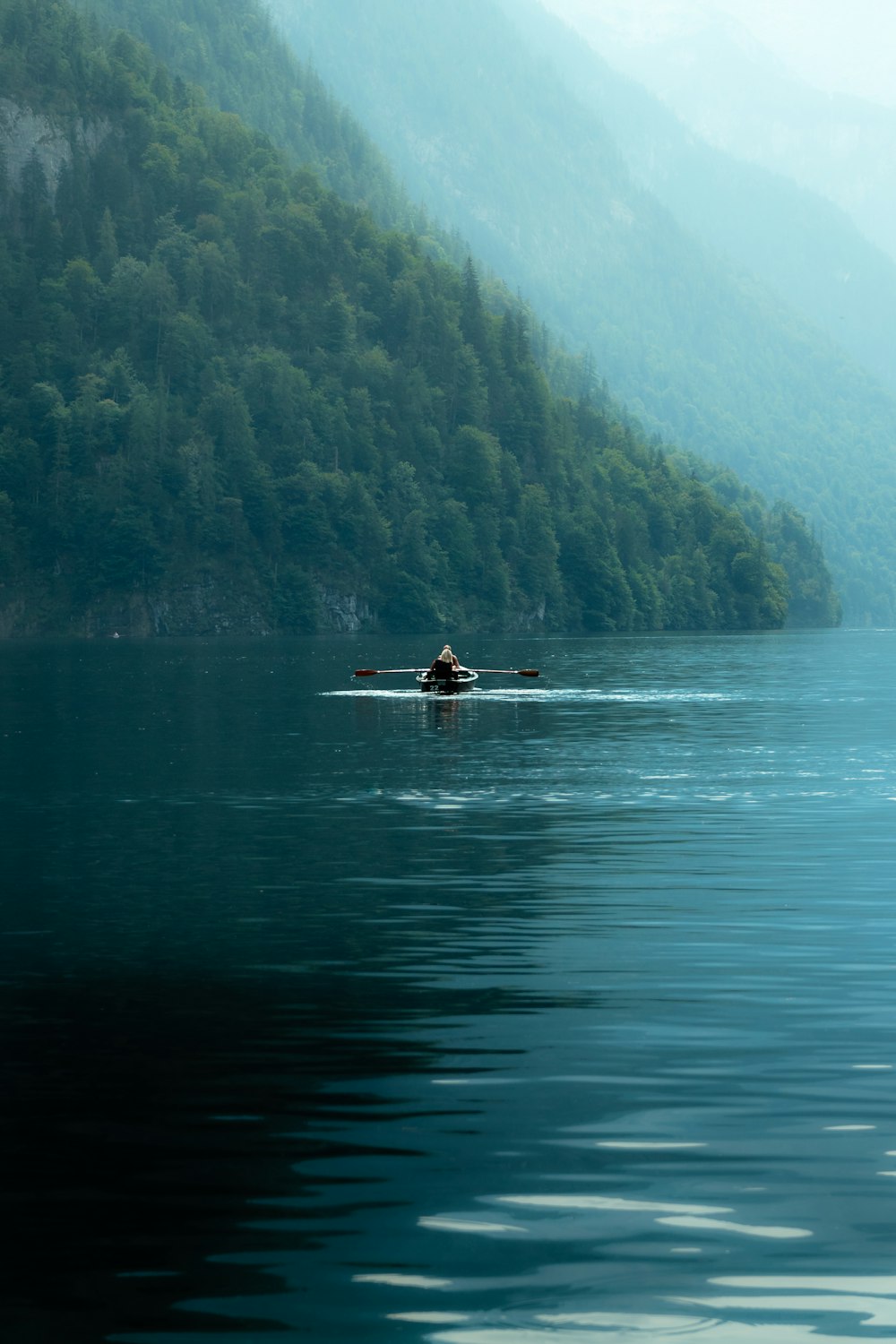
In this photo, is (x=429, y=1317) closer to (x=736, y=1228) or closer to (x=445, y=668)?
(x=736, y=1228)

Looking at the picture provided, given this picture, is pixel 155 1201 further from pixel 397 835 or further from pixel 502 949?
pixel 397 835

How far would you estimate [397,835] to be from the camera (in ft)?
142

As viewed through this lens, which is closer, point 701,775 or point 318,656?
point 701,775

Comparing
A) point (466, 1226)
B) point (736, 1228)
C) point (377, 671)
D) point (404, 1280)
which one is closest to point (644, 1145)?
point (736, 1228)

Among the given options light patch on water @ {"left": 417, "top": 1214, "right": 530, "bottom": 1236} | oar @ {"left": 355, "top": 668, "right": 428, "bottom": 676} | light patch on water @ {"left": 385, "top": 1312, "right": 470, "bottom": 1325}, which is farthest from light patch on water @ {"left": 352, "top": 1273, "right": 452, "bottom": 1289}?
oar @ {"left": 355, "top": 668, "right": 428, "bottom": 676}

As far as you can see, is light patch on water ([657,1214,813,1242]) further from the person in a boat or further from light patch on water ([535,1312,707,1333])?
the person in a boat

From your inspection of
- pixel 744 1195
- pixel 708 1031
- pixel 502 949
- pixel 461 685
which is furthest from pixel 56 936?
pixel 461 685

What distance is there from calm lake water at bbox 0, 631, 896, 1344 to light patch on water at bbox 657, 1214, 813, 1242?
35 mm

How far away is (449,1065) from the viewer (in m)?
20.9

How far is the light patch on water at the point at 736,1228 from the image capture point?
1516 cm

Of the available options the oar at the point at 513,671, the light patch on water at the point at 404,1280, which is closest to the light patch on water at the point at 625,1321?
the light patch on water at the point at 404,1280

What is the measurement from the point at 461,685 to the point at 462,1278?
8757 centimetres

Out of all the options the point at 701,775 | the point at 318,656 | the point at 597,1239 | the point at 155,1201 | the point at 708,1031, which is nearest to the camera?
the point at 597,1239

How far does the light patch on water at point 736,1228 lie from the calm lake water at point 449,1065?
35 millimetres
